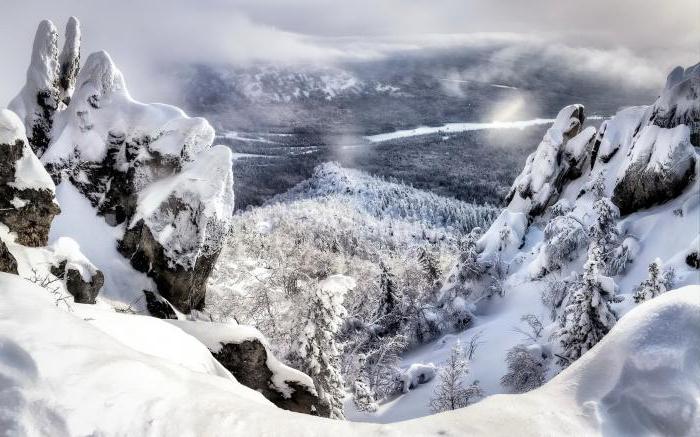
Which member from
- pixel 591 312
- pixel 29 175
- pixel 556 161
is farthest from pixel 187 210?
pixel 556 161

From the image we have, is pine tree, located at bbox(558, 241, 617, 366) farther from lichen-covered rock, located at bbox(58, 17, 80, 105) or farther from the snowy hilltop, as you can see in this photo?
lichen-covered rock, located at bbox(58, 17, 80, 105)

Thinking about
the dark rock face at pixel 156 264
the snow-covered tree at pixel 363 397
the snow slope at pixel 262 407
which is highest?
the snow slope at pixel 262 407

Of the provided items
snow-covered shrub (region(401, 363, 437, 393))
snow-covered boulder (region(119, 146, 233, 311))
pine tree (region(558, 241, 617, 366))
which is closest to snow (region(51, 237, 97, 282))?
snow-covered boulder (region(119, 146, 233, 311))

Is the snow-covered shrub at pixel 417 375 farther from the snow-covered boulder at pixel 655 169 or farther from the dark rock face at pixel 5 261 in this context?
the dark rock face at pixel 5 261

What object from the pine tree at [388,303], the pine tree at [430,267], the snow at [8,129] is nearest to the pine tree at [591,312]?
the pine tree at [388,303]

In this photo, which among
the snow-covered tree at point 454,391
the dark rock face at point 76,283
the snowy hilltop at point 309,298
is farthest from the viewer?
the snow-covered tree at point 454,391

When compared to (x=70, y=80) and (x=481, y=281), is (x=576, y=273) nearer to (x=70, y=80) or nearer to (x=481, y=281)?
(x=481, y=281)
